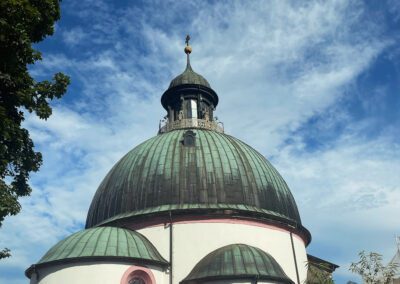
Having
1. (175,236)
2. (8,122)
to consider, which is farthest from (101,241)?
(8,122)

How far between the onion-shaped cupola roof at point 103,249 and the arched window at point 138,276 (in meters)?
0.28

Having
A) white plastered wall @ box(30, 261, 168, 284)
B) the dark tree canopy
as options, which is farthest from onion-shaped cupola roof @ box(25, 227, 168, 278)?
the dark tree canopy

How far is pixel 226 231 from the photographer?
2059 centimetres

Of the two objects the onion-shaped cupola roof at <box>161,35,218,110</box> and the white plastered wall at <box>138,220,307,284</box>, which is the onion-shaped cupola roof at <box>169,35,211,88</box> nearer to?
the onion-shaped cupola roof at <box>161,35,218,110</box>

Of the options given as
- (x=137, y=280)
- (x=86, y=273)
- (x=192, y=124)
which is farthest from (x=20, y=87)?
(x=192, y=124)

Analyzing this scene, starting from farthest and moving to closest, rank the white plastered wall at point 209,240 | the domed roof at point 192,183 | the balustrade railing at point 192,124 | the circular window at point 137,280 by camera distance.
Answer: the balustrade railing at point 192,124, the domed roof at point 192,183, the white plastered wall at point 209,240, the circular window at point 137,280

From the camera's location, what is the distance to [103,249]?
18500 millimetres

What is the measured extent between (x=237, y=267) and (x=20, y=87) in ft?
36.1

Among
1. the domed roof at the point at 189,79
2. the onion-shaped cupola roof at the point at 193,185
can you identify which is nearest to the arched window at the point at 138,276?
the onion-shaped cupola roof at the point at 193,185

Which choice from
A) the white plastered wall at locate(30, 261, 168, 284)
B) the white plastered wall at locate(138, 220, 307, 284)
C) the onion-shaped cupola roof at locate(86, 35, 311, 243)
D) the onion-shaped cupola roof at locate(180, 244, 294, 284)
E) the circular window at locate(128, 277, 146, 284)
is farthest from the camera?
the onion-shaped cupola roof at locate(86, 35, 311, 243)

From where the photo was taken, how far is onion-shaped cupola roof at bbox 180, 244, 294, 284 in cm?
1762

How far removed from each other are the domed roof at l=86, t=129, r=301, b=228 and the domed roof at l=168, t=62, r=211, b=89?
→ 5.46 metres

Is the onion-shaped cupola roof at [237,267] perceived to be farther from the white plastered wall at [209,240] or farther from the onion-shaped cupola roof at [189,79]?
the onion-shaped cupola roof at [189,79]

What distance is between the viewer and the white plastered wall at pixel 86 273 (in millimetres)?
17886
